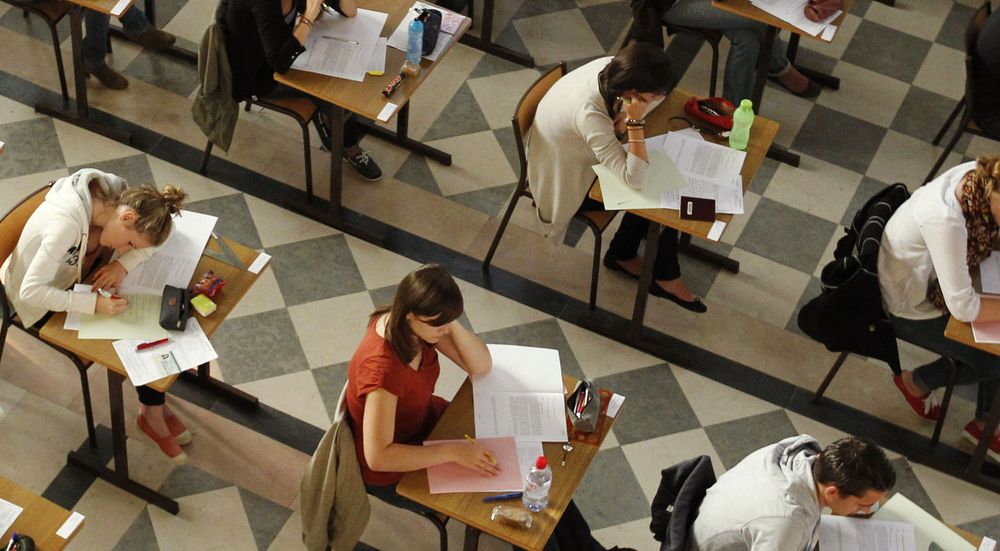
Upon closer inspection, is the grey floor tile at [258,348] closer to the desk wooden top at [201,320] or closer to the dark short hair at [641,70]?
the desk wooden top at [201,320]

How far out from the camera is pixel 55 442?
442 centimetres

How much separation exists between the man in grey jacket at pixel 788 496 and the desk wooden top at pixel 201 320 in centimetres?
161

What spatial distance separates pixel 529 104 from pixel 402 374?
147 cm

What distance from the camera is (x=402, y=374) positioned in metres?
3.52

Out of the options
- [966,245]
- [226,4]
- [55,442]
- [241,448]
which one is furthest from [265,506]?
[966,245]

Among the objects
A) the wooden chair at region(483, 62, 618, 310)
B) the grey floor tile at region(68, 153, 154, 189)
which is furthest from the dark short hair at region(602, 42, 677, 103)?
the grey floor tile at region(68, 153, 154, 189)

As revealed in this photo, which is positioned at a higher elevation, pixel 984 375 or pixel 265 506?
pixel 984 375

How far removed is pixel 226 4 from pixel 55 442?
177 centimetres

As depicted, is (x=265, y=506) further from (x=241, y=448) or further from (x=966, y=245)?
(x=966, y=245)

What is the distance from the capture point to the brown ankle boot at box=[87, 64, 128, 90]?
5.70 m

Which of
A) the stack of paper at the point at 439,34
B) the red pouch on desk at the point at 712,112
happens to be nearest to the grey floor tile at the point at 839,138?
the red pouch on desk at the point at 712,112

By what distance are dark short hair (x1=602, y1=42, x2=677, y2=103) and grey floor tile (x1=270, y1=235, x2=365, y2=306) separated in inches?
58.0

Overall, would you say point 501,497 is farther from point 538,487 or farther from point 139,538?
point 139,538

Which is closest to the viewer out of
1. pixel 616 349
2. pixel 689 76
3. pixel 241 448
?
pixel 241 448
